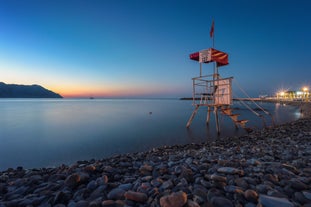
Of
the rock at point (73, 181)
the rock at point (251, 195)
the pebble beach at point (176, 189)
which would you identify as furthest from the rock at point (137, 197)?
the rock at point (251, 195)

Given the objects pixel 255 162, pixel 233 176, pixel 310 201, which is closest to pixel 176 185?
pixel 233 176

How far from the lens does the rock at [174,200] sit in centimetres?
188

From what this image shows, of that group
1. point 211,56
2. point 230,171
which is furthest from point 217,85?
point 230,171

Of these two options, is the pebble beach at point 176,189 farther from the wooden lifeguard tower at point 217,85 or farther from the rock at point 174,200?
the wooden lifeguard tower at point 217,85

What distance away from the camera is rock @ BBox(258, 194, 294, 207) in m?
1.84

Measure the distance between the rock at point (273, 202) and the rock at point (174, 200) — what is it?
98cm

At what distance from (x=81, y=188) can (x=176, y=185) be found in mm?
1660

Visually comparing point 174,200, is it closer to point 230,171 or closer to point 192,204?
point 192,204

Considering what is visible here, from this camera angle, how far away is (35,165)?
627 cm

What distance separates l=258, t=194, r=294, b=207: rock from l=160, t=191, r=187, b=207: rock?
0.98 meters

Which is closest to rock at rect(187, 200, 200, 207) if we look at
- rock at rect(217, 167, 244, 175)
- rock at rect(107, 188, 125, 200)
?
rock at rect(107, 188, 125, 200)

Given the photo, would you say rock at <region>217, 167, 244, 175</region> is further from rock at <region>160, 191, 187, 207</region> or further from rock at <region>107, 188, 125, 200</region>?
rock at <region>107, 188, 125, 200</region>

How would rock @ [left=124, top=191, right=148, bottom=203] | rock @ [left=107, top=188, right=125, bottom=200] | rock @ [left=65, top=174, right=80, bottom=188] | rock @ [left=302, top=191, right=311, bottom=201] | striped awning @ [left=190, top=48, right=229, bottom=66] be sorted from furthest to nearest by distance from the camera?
striped awning @ [left=190, top=48, right=229, bottom=66] → rock @ [left=65, top=174, right=80, bottom=188] → rock @ [left=107, top=188, right=125, bottom=200] → rock @ [left=124, top=191, right=148, bottom=203] → rock @ [left=302, top=191, right=311, bottom=201]

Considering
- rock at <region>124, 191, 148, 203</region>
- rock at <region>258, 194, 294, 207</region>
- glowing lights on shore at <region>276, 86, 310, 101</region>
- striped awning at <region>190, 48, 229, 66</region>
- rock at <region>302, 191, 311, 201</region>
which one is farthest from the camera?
glowing lights on shore at <region>276, 86, 310, 101</region>
